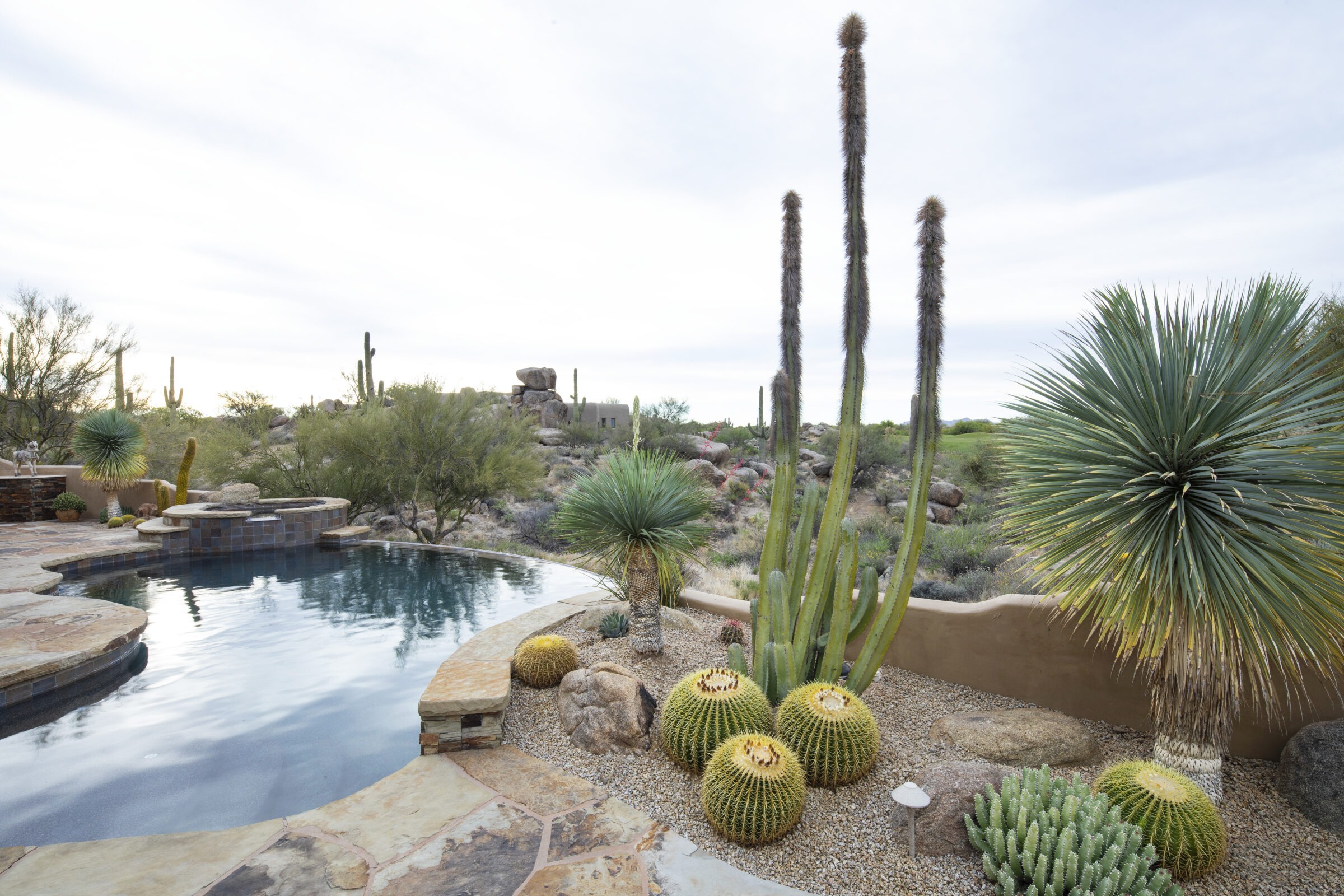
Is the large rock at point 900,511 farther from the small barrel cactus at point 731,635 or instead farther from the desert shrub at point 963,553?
the small barrel cactus at point 731,635

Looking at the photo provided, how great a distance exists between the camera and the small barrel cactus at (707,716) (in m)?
3.33

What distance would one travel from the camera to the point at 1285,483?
9.29ft

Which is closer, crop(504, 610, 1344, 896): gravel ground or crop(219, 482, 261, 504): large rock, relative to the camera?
crop(504, 610, 1344, 896): gravel ground

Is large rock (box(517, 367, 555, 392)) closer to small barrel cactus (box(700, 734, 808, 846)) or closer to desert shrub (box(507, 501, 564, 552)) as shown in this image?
desert shrub (box(507, 501, 564, 552))

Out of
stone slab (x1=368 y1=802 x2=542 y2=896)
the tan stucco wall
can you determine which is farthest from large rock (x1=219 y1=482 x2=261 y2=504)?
the tan stucco wall

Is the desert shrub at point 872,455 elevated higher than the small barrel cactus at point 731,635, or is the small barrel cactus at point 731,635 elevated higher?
the desert shrub at point 872,455

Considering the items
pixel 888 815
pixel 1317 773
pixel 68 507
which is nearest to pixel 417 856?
pixel 888 815

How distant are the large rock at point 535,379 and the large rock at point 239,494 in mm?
22430

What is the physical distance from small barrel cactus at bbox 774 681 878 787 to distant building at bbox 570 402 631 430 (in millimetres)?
29340

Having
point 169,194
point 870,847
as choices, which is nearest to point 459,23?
point 169,194

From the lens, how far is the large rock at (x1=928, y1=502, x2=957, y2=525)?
1487cm

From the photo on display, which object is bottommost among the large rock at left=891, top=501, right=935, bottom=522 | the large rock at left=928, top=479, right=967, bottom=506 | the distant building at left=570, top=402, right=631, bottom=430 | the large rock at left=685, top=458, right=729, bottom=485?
the large rock at left=891, top=501, right=935, bottom=522

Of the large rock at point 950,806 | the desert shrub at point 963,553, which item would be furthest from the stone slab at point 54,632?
the desert shrub at point 963,553

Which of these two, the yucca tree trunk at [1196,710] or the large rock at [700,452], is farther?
the large rock at [700,452]
